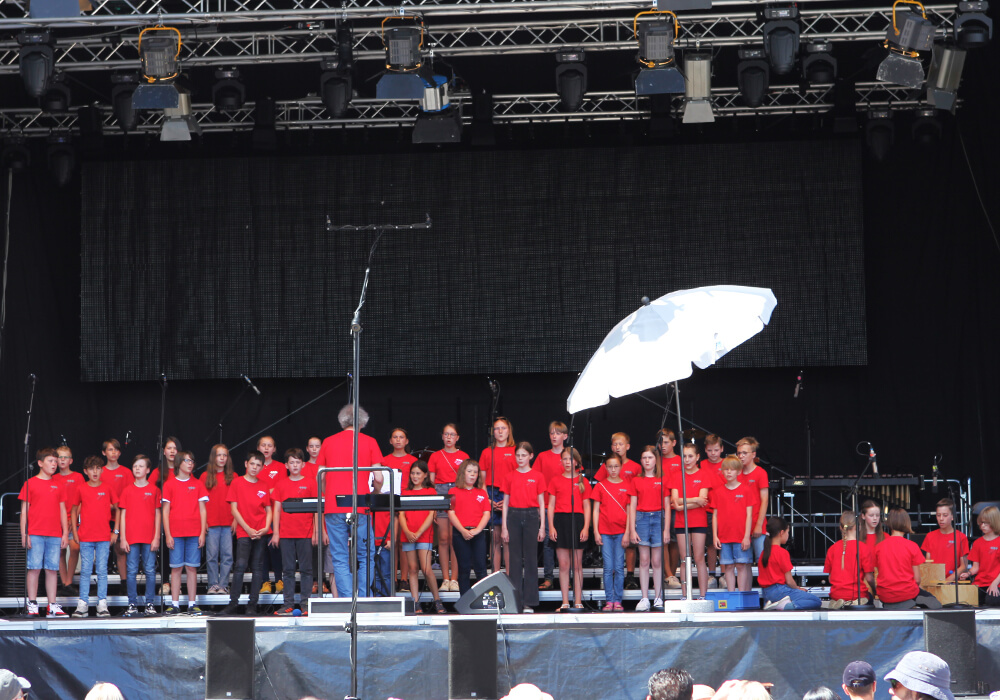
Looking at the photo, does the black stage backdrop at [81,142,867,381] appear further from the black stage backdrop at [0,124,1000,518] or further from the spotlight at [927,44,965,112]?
the spotlight at [927,44,965,112]

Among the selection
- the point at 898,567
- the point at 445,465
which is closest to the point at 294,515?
the point at 445,465

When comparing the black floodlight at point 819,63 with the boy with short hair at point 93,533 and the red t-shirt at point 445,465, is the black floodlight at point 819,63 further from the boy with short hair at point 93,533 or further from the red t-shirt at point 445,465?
the boy with short hair at point 93,533

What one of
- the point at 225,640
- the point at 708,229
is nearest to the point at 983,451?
the point at 708,229

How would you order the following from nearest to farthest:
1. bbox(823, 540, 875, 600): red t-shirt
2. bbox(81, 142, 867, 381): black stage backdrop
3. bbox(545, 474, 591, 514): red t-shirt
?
bbox(823, 540, 875, 600): red t-shirt → bbox(545, 474, 591, 514): red t-shirt → bbox(81, 142, 867, 381): black stage backdrop

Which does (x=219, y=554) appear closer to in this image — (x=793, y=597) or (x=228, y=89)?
(x=228, y=89)

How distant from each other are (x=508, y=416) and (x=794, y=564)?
3952 mm

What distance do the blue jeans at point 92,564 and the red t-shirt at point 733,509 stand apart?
5.79 metres

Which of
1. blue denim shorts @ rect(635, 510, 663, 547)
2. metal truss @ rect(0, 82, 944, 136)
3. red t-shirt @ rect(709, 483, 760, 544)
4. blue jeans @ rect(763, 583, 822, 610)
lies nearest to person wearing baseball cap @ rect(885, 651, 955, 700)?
blue jeans @ rect(763, 583, 822, 610)

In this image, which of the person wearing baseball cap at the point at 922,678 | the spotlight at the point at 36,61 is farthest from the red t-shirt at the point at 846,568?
the spotlight at the point at 36,61

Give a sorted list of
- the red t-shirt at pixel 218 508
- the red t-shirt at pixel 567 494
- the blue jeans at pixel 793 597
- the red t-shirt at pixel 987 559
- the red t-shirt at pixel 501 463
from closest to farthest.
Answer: the blue jeans at pixel 793 597 → the red t-shirt at pixel 987 559 → the red t-shirt at pixel 567 494 → the red t-shirt at pixel 501 463 → the red t-shirt at pixel 218 508

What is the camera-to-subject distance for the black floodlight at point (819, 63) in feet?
38.5

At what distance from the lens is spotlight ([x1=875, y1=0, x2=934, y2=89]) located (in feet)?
35.1

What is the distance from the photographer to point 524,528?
35.2 feet

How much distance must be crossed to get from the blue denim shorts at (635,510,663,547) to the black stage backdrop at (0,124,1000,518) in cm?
222
